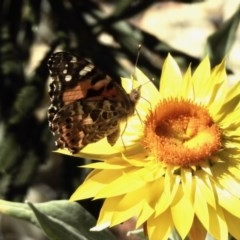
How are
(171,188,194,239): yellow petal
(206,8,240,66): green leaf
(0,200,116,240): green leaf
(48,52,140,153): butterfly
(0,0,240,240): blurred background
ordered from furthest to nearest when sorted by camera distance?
(0,0,240,240): blurred background < (206,8,240,66): green leaf < (48,52,140,153): butterfly < (0,200,116,240): green leaf < (171,188,194,239): yellow petal

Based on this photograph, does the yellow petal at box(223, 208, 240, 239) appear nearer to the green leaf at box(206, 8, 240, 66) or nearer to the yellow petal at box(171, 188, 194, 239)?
the yellow petal at box(171, 188, 194, 239)

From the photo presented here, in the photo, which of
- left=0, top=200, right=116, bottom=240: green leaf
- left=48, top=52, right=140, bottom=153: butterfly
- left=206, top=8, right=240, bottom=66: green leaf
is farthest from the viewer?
left=206, top=8, right=240, bottom=66: green leaf

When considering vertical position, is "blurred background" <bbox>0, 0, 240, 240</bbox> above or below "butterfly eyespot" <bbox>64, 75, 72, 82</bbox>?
below

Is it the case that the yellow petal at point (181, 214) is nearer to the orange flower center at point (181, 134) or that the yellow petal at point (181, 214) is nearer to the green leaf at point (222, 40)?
the orange flower center at point (181, 134)

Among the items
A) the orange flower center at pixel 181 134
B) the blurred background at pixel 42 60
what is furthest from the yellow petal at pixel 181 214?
the blurred background at pixel 42 60

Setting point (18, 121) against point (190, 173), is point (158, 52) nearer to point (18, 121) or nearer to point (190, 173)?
point (18, 121)

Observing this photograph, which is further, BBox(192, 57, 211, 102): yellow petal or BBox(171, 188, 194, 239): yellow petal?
BBox(192, 57, 211, 102): yellow petal

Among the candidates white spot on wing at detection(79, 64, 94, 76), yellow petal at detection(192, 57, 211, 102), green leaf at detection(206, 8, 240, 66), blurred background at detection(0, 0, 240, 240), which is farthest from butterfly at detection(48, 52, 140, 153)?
blurred background at detection(0, 0, 240, 240)

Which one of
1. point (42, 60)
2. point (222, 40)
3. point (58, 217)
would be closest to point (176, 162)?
point (58, 217)
